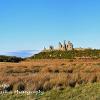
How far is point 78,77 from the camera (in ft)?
85.2

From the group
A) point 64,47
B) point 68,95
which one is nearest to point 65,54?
point 64,47

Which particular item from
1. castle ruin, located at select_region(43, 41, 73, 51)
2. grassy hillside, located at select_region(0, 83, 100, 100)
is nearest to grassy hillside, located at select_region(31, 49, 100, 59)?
castle ruin, located at select_region(43, 41, 73, 51)

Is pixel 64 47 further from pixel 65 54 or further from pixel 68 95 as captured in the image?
pixel 68 95

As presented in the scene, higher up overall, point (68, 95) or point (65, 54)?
point (65, 54)

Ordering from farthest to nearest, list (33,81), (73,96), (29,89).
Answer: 1. (33,81)
2. (29,89)
3. (73,96)

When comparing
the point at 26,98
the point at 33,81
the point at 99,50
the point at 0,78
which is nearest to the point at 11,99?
the point at 26,98

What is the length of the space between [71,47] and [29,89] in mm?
112099

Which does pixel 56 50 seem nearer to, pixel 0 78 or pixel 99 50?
pixel 99 50

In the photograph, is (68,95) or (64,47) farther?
(64,47)

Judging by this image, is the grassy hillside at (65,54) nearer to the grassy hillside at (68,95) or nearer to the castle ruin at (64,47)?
the castle ruin at (64,47)

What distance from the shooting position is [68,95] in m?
17.5

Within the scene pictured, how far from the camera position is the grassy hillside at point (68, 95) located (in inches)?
670

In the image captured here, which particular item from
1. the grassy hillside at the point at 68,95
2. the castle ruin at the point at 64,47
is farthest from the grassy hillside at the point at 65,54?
the grassy hillside at the point at 68,95

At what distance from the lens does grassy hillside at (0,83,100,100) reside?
17.0 metres
